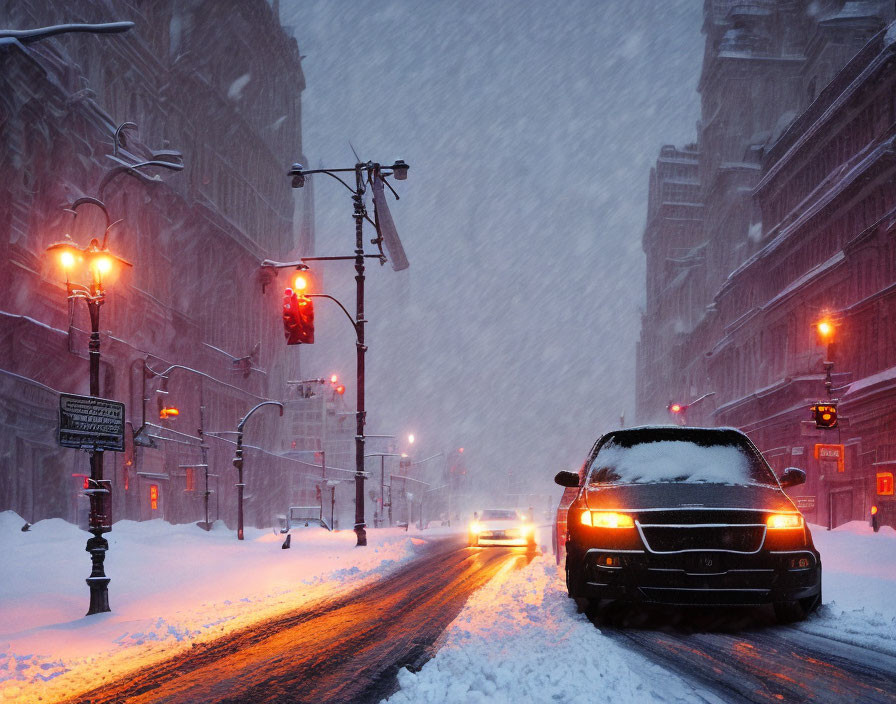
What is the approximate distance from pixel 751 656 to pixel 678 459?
260 centimetres

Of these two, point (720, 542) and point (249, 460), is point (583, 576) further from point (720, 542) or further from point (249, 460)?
point (249, 460)

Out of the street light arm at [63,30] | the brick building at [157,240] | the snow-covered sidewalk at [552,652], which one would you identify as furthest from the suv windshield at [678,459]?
the brick building at [157,240]

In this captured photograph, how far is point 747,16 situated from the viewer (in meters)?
61.5

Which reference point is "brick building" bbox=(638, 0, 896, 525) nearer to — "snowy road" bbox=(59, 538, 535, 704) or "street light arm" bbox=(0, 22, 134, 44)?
"snowy road" bbox=(59, 538, 535, 704)

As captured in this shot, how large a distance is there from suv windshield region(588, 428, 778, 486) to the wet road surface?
133cm

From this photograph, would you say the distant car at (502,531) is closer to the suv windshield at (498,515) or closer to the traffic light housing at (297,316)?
the suv windshield at (498,515)

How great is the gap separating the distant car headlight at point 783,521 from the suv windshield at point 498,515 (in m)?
19.3

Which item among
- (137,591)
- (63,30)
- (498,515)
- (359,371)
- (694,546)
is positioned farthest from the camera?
Result: (498,515)

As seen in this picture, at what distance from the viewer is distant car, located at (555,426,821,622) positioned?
6965 millimetres

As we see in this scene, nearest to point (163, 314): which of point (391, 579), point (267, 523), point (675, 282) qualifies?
point (267, 523)

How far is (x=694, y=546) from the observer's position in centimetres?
704

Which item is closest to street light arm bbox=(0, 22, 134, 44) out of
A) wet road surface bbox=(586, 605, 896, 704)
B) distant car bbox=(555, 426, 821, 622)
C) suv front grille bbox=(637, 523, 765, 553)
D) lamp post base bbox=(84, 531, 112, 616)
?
lamp post base bbox=(84, 531, 112, 616)

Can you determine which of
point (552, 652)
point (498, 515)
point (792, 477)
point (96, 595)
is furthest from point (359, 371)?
point (552, 652)

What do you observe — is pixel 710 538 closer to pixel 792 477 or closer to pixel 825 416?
pixel 792 477
